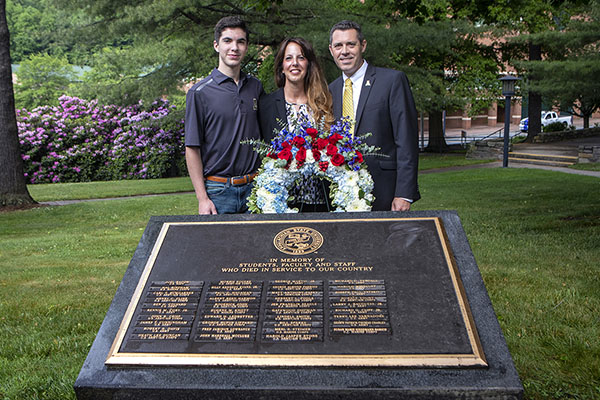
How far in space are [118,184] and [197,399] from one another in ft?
49.7

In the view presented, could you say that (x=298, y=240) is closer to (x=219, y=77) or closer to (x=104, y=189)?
(x=219, y=77)

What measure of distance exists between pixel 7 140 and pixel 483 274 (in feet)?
31.8

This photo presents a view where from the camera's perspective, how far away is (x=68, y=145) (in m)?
20.5

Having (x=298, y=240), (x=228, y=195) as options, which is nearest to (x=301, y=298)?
(x=298, y=240)

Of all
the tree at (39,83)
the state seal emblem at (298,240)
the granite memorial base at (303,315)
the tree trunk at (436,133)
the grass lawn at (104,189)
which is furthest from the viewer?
the tree at (39,83)

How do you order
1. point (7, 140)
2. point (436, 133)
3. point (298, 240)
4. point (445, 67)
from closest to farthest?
point (298, 240) → point (7, 140) → point (445, 67) → point (436, 133)

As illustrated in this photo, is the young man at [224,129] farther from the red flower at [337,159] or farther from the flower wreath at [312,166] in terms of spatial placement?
the red flower at [337,159]

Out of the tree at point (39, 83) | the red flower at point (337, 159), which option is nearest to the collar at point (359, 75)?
the red flower at point (337, 159)

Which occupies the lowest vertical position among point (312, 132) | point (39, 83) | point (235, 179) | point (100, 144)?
point (100, 144)

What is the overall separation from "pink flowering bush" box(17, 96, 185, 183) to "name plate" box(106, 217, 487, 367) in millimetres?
17025

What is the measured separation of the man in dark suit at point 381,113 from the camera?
3979 mm

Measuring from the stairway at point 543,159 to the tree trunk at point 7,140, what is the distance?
16503 millimetres

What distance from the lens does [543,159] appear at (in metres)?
21.4

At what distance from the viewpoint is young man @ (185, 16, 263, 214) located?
3.97 meters
